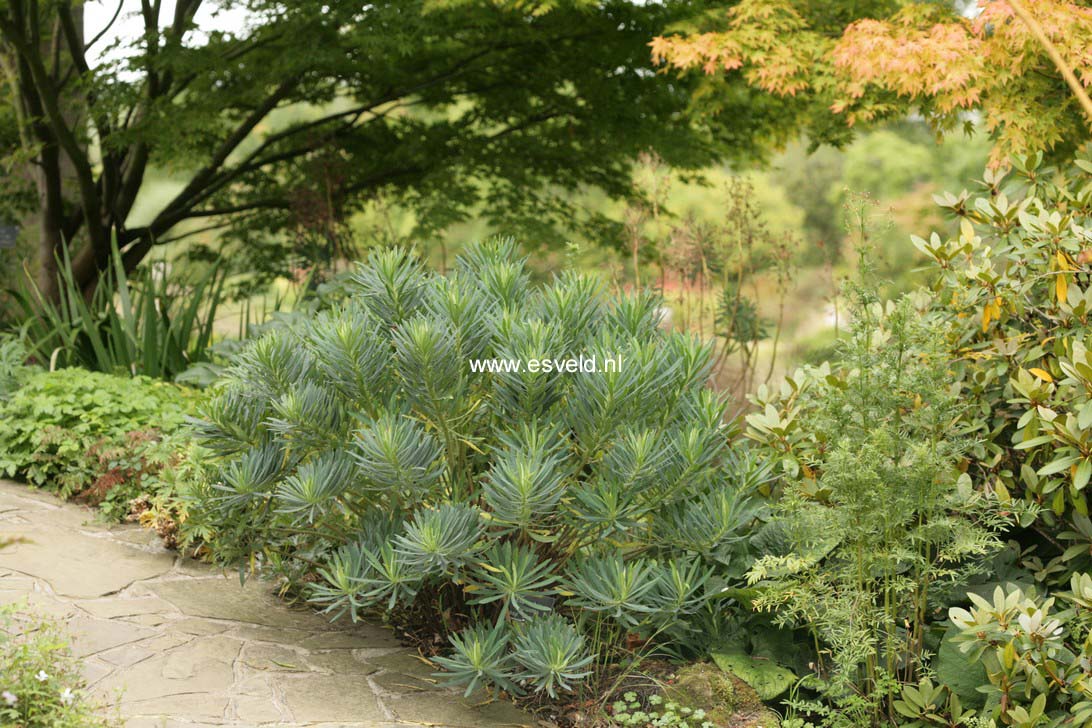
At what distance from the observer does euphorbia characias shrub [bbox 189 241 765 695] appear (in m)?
2.88

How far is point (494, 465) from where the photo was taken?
3002 millimetres

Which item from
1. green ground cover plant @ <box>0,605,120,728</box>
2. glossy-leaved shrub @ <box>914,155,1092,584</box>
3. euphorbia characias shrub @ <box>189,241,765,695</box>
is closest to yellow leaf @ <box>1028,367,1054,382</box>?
glossy-leaved shrub @ <box>914,155,1092,584</box>

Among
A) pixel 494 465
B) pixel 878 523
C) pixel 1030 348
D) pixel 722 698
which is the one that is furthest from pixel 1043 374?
pixel 494 465

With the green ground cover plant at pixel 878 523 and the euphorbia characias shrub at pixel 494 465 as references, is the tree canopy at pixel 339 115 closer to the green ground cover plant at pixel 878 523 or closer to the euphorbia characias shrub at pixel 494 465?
the euphorbia characias shrub at pixel 494 465

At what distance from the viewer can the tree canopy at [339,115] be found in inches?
277

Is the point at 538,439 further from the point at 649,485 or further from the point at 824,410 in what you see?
the point at 824,410

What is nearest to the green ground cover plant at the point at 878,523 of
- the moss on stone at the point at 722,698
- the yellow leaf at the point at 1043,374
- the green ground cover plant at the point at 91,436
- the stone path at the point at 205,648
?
the moss on stone at the point at 722,698

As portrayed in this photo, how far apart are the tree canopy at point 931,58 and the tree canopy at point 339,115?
3.93 feet

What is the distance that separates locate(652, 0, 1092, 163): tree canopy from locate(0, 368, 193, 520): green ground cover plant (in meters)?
3.55

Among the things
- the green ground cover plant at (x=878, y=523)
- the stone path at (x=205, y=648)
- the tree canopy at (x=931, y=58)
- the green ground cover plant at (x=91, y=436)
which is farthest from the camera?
the tree canopy at (x=931, y=58)

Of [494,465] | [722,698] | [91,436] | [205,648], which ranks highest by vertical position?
[494,465]

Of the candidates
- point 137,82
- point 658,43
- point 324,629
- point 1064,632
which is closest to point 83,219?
point 137,82

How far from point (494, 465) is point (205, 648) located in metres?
1.20

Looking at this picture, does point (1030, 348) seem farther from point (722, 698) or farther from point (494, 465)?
point (494, 465)
